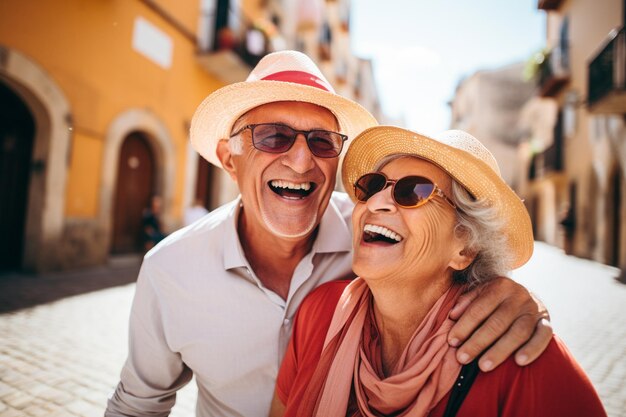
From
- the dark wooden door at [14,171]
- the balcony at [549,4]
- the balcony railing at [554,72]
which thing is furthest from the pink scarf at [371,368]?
the balcony at [549,4]

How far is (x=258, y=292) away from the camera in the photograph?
2.02 metres

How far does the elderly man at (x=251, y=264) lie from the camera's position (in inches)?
77.5

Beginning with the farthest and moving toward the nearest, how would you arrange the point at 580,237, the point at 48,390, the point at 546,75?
the point at 546,75
the point at 580,237
the point at 48,390

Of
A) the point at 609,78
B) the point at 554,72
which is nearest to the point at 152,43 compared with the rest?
the point at 609,78

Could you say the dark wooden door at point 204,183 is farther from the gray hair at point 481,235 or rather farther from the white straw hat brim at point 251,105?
the gray hair at point 481,235

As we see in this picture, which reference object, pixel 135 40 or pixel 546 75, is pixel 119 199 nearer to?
pixel 135 40

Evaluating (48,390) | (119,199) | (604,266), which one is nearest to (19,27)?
(119,199)

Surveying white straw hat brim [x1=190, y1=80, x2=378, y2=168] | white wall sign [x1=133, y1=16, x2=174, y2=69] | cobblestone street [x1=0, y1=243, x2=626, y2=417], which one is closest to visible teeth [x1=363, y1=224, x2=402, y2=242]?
white straw hat brim [x1=190, y1=80, x2=378, y2=168]

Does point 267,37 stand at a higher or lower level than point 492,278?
higher

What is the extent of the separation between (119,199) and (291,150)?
28.0 feet

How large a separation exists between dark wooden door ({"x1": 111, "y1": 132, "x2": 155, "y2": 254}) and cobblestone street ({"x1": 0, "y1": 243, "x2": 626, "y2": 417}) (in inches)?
91.6

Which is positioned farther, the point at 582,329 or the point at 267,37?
the point at 267,37

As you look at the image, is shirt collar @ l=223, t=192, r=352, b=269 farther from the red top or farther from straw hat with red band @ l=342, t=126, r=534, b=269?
the red top

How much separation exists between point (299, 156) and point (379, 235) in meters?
0.65
